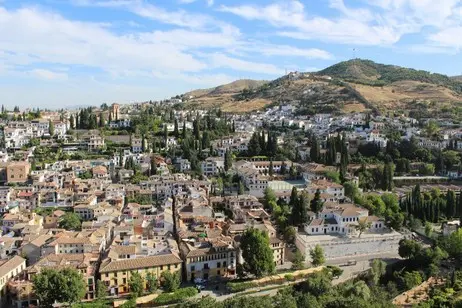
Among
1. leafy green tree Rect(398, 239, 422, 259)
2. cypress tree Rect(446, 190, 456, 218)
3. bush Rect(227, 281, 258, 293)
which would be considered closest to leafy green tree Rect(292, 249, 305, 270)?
bush Rect(227, 281, 258, 293)

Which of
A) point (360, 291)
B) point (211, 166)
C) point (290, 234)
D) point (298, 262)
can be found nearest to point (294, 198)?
point (290, 234)

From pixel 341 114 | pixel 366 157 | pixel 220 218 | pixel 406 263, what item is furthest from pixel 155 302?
pixel 341 114

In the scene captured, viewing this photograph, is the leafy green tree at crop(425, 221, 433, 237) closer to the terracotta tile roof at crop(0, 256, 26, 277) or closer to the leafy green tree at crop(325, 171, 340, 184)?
the leafy green tree at crop(325, 171, 340, 184)

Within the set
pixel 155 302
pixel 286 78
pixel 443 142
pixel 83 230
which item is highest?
pixel 286 78

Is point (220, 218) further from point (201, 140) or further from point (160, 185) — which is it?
point (201, 140)

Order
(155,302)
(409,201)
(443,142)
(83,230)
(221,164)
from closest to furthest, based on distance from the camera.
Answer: (155,302) < (83,230) < (409,201) < (221,164) < (443,142)

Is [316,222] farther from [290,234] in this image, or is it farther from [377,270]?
[377,270]
